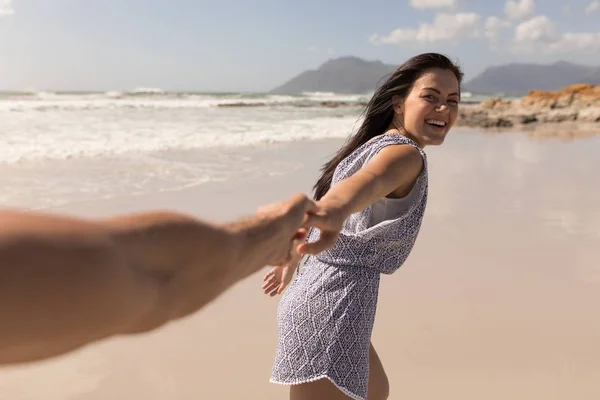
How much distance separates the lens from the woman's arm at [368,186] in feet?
4.73

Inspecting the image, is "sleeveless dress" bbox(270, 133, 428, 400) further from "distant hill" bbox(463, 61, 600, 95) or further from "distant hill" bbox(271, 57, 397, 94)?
"distant hill" bbox(463, 61, 600, 95)

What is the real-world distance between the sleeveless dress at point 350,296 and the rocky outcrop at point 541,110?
64.6 ft

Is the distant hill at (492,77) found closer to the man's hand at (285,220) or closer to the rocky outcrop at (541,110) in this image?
the rocky outcrop at (541,110)

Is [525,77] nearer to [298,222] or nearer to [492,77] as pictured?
[492,77]

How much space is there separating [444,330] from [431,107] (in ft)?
7.41

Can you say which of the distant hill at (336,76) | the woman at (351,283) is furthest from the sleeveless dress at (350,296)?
the distant hill at (336,76)

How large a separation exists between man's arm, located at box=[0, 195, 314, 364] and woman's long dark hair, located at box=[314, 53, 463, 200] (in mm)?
1389

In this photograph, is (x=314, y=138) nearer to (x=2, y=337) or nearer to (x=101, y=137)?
(x=101, y=137)

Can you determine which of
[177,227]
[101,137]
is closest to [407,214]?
[177,227]

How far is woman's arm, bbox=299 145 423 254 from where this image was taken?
1440mm

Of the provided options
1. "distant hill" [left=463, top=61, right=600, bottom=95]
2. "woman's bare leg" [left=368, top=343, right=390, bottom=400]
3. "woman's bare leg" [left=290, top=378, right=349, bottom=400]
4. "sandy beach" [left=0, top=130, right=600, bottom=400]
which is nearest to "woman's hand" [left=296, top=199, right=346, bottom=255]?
"woman's bare leg" [left=290, top=378, right=349, bottom=400]

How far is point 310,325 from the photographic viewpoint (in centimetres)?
199

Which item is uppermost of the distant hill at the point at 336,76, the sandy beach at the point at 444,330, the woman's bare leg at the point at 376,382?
the woman's bare leg at the point at 376,382

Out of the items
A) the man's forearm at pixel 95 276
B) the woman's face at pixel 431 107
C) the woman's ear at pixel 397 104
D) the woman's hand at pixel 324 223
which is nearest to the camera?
the man's forearm at pixel 95 276
